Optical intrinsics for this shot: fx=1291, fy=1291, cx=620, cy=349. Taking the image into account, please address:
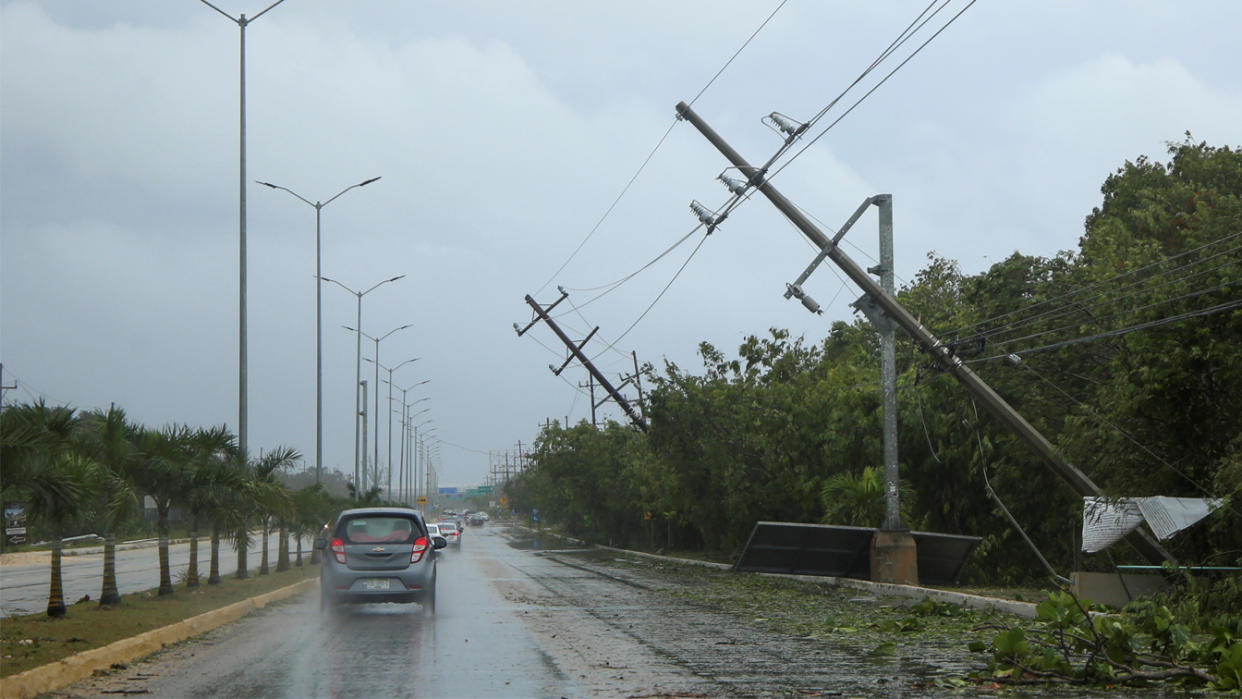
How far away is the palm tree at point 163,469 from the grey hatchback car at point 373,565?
10.9ft

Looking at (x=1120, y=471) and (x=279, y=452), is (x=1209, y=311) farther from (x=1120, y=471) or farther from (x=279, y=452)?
(x=279, y=452)

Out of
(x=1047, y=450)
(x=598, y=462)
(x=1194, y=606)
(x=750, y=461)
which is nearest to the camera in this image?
(x=1194, y=606)

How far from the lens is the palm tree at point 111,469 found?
20.0 metres

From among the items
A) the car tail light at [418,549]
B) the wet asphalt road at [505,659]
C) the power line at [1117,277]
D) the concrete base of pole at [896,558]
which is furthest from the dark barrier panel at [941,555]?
the car tail light at [418,549]

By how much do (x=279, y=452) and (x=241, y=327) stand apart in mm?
2955

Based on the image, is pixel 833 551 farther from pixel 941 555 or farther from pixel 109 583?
pixel 109 583

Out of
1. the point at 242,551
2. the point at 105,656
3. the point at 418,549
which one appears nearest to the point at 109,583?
the point at 418,549

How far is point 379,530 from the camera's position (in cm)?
2100

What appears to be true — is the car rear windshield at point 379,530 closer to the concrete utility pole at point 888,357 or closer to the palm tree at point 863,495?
the concrete utility pole at point 888,357

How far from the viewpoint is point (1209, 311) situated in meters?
18.9

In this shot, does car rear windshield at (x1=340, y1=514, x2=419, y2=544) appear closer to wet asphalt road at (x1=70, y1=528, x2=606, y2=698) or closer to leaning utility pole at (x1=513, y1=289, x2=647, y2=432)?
wet asphalt road at (x1=70, y1=528, x2=606, y2=698)

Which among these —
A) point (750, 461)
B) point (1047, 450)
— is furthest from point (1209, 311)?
Answer: point (750, 461)

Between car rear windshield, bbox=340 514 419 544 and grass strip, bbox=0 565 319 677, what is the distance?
2.56m

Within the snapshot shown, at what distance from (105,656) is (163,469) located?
8935mm
